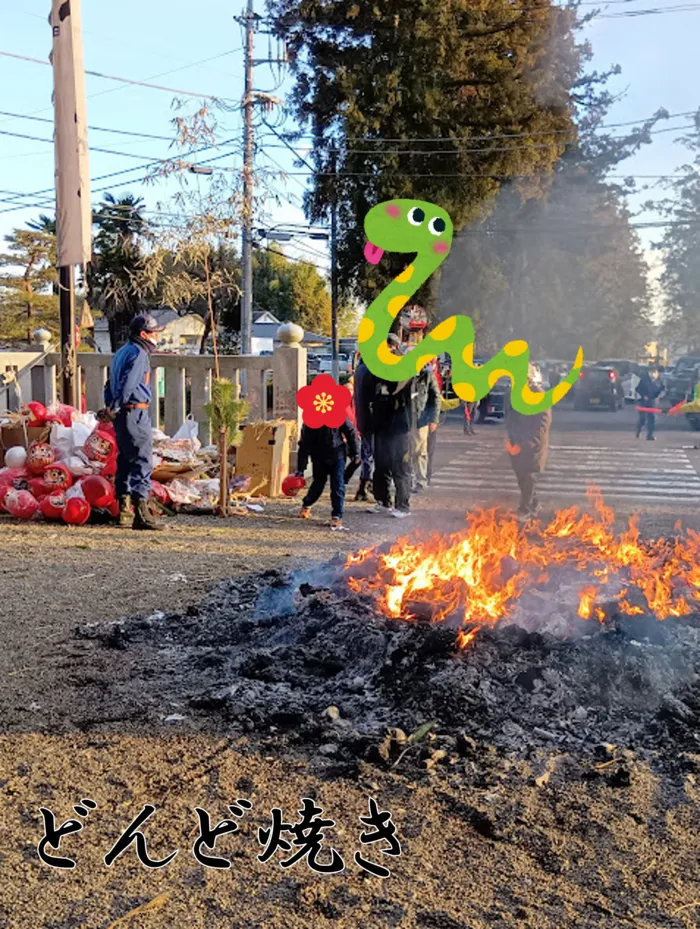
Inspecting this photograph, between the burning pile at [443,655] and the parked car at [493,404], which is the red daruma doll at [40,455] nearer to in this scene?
the burning pile at [443,655]

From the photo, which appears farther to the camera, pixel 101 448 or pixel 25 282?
pixel 25 282

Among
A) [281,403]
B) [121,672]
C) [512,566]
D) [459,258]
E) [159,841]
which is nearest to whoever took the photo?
[159,841]

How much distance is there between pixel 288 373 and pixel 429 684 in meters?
7.97

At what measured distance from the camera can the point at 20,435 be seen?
32.8 ft

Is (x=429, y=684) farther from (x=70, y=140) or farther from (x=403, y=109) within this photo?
(x=403, y=109)

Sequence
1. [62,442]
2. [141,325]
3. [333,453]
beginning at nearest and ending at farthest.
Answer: [141,325] → [333,453] → [62,442]

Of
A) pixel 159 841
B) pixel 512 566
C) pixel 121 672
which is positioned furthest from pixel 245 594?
pixel 159 841

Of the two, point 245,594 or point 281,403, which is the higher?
point 281,403

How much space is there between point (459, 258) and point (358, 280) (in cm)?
467

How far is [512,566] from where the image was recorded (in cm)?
534

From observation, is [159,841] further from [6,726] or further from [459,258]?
[459,258]

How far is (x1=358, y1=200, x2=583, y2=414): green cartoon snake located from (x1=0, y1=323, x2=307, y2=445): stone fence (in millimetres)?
5243

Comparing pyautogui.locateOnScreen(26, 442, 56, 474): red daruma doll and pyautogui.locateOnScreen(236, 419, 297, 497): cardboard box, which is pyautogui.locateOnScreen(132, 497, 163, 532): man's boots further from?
pyautogui.locateOnScreen(236, 419, 297, 497): cardboard box

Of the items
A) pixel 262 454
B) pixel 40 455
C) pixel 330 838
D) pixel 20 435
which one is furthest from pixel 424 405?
pixel 330 838
